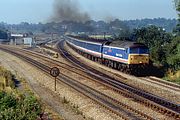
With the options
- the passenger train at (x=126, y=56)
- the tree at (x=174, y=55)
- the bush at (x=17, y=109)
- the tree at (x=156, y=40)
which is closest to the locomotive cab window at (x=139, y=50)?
the passenger train at (x=126, y=56)

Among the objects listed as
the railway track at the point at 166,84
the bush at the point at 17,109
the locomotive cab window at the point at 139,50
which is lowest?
the railway track at the point at 166,84

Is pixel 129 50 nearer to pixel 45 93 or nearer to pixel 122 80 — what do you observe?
pixel 122 80

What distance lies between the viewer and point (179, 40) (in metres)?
45.1

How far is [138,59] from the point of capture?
42.8 meters

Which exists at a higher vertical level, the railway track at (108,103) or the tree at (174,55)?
the tree at (174,55)

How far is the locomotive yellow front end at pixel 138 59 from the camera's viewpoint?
42.3m

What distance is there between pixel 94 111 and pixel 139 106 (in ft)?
10.3

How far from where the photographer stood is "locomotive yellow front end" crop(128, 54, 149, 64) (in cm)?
4234

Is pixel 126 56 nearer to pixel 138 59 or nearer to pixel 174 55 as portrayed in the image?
pixel 138 59

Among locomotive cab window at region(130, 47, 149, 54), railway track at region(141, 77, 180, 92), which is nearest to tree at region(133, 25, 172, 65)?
locomotive cab window at region(130, 47, 149, 54)

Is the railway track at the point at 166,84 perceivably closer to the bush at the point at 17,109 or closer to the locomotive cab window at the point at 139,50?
the locomotive cab window at the point at 139,50

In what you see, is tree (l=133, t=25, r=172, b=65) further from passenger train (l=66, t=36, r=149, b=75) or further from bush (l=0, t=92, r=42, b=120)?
bush (l=0, t=92, r=42, b=120)

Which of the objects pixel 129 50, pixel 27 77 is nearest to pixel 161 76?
pixel 129 50

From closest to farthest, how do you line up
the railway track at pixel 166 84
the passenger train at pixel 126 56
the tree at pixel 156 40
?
the railway track at pixel 166 84, the passenger train at pixel 126 56, the tree at pixel 156 40
